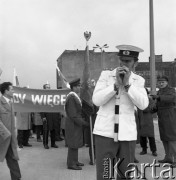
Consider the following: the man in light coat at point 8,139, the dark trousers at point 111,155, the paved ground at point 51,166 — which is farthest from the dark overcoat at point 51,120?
the dark trousers at point 111,155

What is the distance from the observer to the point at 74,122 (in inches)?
276

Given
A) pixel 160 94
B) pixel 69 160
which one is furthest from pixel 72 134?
pixel 160 94

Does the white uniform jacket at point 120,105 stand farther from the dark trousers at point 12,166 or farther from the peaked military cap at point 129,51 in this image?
the dark trousers at point 12,166

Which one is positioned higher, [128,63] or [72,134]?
[128,63]

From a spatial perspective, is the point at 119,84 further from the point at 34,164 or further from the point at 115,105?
the point at 34,164

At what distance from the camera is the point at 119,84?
3445 mm

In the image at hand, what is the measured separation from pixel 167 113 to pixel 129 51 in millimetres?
3869

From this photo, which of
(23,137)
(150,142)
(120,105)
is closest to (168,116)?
(150,142)

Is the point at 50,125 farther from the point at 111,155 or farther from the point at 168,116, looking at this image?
the point at 111,155

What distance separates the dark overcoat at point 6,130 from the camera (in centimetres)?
541

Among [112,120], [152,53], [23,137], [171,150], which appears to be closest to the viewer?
[112,120]

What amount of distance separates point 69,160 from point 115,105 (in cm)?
367

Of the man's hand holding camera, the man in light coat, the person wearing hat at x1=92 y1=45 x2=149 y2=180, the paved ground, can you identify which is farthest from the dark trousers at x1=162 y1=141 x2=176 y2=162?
the man's hand holding camera

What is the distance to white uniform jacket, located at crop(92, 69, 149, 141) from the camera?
3.44m
